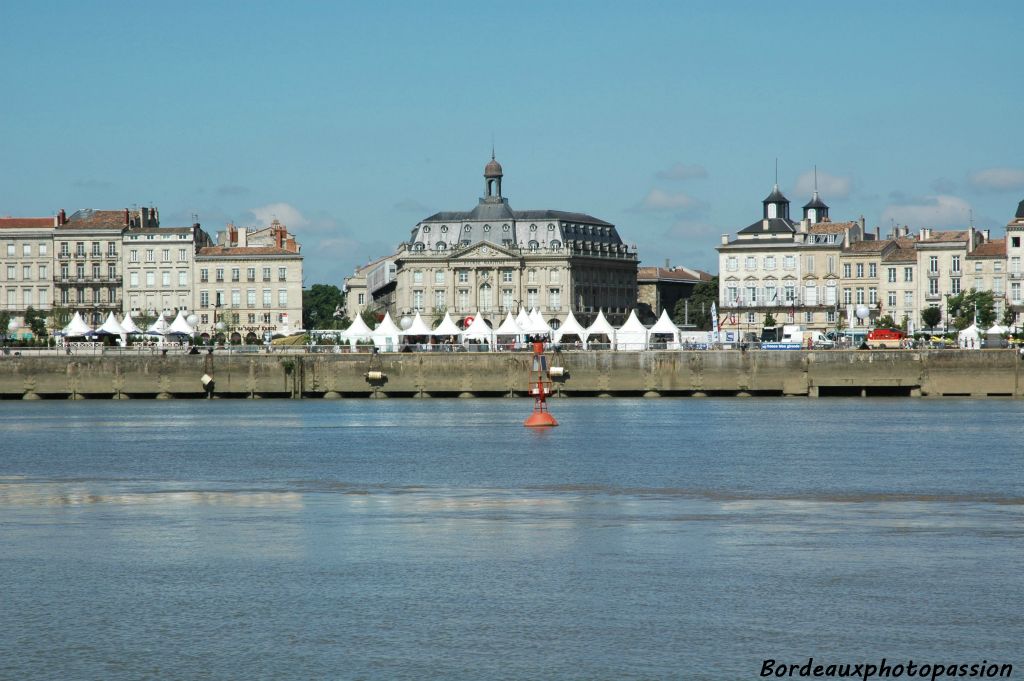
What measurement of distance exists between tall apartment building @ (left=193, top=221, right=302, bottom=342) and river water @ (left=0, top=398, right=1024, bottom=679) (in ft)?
362

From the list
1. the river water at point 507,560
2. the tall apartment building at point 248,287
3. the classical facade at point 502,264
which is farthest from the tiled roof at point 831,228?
the river water at point 507,560

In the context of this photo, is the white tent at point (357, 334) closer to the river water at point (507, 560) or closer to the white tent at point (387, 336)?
the white tent at point (387, 336)

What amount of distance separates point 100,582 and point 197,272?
450 ft

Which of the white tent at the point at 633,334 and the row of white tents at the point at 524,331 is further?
the white tent at the point at 633,334

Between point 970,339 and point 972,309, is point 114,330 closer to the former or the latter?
point 970,339

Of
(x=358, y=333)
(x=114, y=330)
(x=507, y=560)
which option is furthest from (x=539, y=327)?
(x=507, y=560)

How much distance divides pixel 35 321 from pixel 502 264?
2090 inches

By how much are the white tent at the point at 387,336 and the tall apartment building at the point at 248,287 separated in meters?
58.6

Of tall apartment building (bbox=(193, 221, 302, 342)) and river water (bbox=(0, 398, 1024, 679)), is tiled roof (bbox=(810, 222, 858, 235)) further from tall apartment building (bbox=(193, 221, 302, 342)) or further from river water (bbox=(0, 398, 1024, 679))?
river water (bbox=(0, 398, 1024, 679))

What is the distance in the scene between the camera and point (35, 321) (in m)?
139

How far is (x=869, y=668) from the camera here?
16.1m

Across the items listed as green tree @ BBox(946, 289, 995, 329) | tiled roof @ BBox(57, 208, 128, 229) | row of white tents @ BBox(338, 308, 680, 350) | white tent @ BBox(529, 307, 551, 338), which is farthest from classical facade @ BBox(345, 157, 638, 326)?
row of white tents @ BBox(338, 308, 680, 350)

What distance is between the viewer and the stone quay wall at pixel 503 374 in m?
77.0

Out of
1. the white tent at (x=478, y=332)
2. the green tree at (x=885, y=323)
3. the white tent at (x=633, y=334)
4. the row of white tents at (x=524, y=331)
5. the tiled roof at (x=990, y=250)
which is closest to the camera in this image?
the row of white tents at (x=524, y=331)
